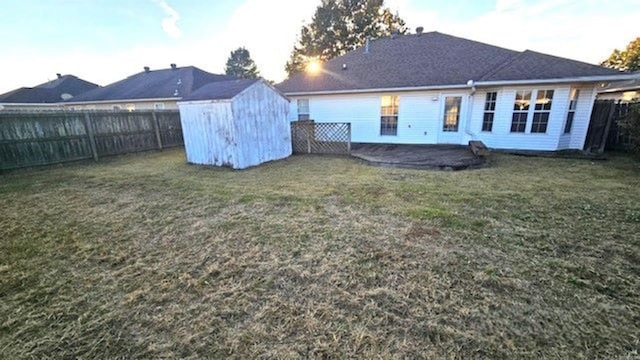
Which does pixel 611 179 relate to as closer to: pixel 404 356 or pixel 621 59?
pixel 404 356

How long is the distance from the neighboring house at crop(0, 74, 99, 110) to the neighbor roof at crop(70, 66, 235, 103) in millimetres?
3423

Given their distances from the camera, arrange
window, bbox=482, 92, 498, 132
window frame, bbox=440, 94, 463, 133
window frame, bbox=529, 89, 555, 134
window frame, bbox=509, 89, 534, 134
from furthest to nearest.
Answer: window frame, bbox=440, 94, 463, 133
window, bbox=482, 92, 498, 132
window frame, bbox=509, 89, 534, 134
window frame, bbox=529, 89, 555, 134

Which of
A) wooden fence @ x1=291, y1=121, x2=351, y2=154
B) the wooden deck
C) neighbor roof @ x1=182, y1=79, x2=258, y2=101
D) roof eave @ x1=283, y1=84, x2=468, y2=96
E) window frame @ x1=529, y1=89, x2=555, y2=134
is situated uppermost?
roof eave @ x1=283, y1=84, x2=468, y2=96

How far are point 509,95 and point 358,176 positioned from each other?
276 inches

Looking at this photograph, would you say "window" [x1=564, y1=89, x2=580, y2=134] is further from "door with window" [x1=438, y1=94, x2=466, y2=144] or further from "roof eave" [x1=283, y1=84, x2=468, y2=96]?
"roof eave" [x1=283, y1=84, x2=468, y2=96]

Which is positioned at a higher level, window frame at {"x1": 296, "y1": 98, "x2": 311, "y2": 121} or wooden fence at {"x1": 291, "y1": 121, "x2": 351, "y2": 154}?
window frame at {"x1": 296, "y1": 98, "x2": 311, "y2": 121}

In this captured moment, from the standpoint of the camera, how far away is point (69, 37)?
12977 millimetres

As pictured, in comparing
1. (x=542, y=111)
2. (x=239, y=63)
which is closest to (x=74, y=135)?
(x=542, y=111)

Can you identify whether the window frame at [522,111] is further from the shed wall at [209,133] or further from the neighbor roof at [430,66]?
the shed wall at [209,133]

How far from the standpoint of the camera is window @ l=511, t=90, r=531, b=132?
9219mm

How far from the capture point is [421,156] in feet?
29.2

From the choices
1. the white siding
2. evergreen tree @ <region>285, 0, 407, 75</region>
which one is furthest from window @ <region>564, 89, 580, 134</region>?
evergreen tree @ <region>285, 0, 407, 75</region>

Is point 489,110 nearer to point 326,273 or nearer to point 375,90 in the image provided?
point 375,90

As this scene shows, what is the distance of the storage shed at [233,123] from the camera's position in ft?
24.9
